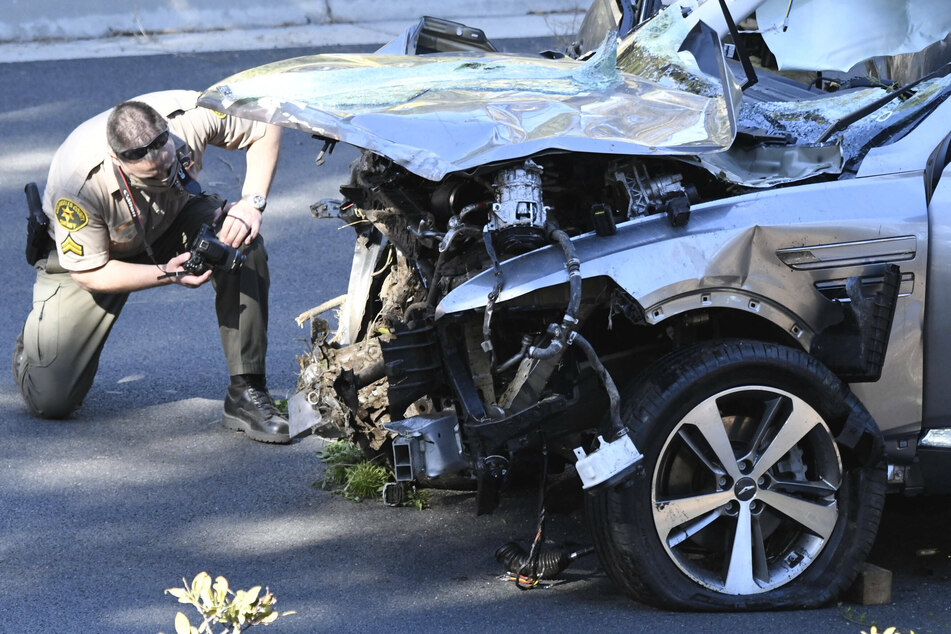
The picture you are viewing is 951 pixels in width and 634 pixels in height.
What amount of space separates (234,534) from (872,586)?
211cm

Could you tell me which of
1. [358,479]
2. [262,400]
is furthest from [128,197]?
[358,479]

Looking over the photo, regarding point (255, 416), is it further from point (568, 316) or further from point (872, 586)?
point (872, 586)

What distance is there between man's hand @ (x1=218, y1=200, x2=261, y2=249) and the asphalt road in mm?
807

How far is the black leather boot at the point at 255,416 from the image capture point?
4.96 meters

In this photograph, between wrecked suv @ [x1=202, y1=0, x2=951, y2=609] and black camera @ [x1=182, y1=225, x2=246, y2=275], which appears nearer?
wrecked suv @ [x1=202, y1=0, x2=951, y2=609]

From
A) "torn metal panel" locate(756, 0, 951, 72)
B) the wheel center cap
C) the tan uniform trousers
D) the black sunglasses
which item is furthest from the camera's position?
the tan uniform trousers

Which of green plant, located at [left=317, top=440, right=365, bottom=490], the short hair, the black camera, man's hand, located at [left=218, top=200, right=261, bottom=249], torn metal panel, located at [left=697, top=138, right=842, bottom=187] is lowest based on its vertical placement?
green plant, located at [left=317, top=440, right=365, bottom=490]

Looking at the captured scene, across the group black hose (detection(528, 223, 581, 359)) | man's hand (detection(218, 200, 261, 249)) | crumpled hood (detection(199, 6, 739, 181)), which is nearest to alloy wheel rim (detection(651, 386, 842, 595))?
Answer: black hose (detection(528, 223, 581, 359))

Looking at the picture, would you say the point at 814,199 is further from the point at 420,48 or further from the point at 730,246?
the point at 420,48

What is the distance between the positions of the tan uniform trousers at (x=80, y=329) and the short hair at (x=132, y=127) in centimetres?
71

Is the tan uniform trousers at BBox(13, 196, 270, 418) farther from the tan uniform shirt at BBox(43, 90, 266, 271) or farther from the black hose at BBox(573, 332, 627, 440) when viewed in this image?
the black hose at BBox(573, 332, 627, 440)

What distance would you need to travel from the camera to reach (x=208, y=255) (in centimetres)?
477

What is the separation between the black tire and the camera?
3.33 meters

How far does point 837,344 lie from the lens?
3.45 meters
